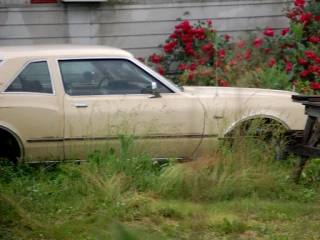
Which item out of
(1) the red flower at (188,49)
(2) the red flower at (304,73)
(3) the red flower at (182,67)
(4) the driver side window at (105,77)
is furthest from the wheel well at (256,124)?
(1) the red flower at (188,49)

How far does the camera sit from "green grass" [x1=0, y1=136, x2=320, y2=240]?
5.74 m

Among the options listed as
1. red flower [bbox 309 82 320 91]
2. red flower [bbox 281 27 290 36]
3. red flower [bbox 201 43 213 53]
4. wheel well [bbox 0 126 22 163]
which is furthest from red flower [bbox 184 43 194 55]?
wheel well [bbox 0 126 22 163]

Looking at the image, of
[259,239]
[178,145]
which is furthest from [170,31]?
[259,239]

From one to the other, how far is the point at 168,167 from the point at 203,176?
428 mm

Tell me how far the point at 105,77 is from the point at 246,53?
4114mm

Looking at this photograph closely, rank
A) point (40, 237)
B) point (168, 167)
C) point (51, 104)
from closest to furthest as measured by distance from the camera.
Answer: point (40, 237), point (168, 167), point (51, 104)

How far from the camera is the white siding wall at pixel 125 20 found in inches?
464

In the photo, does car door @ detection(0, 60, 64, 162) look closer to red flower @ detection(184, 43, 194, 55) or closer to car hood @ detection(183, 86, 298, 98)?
car hood @ detection(183, 86, 298, 98)

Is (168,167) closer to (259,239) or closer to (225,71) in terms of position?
(259,239)

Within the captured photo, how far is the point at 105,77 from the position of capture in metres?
7.79

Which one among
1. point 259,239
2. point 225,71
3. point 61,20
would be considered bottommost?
point 259,239

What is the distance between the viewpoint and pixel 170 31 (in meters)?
12.4

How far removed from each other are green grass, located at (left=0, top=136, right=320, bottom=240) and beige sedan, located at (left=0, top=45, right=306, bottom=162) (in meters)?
0.31

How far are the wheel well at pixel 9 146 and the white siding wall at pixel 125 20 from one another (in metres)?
4.54
